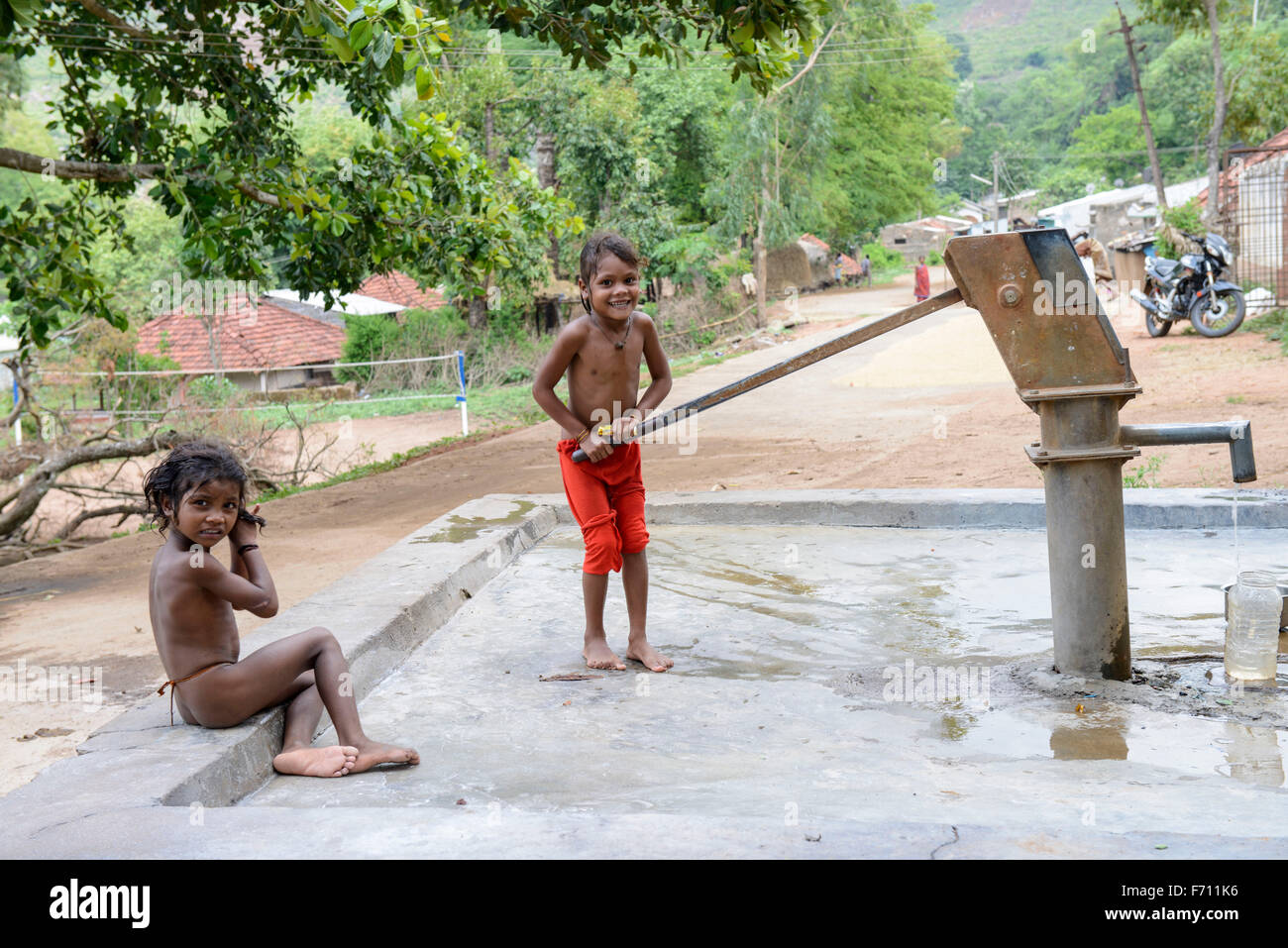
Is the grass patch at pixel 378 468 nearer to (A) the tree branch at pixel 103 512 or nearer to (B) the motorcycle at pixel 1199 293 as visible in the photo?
(A) the tree branch at pixel 103 512

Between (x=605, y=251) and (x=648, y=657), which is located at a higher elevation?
(x=605, y=251)

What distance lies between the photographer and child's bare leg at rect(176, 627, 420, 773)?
293cm

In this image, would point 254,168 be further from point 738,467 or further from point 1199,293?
point 1199,293

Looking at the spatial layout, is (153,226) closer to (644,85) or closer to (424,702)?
(644,85)

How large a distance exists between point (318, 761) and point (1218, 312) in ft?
49.7

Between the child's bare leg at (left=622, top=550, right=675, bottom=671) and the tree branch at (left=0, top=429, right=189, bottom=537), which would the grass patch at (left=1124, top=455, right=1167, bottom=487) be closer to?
the child's bare leg at (left=622, top=550, right=675, bottom=671)

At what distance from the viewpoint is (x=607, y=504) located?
397cm

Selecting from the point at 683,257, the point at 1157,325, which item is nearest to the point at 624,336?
the point at 1157,325

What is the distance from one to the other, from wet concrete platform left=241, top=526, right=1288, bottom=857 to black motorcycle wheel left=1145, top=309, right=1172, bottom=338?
12.2 m

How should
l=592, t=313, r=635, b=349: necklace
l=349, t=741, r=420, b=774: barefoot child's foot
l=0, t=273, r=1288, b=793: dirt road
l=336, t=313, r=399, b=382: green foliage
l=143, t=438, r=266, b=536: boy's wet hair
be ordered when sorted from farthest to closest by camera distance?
l=336, t=313, r=399, b=382: green foliage, l=0, t=273, r=1288, b=793: dirt road, l=592, t=313, r=635, b=349: necklace, l=143, t=438, r=266, b=536: boy's wet hair, l=349, t=741, r=420, b=774: barefoot child's foot

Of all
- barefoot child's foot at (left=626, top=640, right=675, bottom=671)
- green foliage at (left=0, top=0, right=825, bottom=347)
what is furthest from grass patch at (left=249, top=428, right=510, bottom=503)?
barefoot child's foot at (left=626, top=640, right=675, bottom=671)

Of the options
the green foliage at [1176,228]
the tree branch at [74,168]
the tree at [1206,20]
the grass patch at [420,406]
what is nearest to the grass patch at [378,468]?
the grass patch at [420,406]

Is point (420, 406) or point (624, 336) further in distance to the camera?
point (420, 406)
